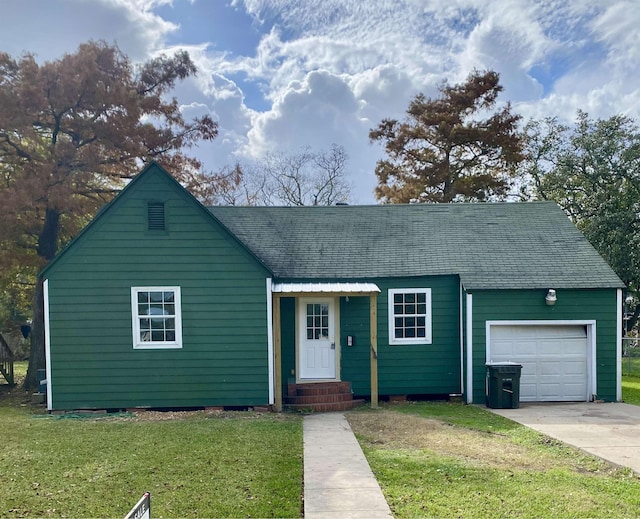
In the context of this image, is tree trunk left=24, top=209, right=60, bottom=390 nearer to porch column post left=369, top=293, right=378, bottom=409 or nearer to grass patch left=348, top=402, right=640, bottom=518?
porch column post left=369, top=293, right=378, bottom=409

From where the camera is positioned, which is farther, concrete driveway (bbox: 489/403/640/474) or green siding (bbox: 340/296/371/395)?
green siding (bbox: 340/296/371/395)

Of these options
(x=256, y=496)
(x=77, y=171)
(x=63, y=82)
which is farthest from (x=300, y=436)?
(x=63, y=82)

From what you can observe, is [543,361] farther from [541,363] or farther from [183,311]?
[183,311]

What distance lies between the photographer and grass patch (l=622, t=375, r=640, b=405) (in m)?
12.0

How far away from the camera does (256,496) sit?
5.27 metres

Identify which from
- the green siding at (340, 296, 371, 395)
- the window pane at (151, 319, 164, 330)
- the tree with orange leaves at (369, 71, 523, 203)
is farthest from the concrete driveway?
the tree with orange leaves at (369, 71, 523, 203)

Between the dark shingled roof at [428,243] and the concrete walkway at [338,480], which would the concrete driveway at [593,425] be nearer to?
the dark shingled roof at [428,243]

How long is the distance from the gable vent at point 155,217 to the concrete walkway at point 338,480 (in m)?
5.47

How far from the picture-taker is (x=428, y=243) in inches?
511

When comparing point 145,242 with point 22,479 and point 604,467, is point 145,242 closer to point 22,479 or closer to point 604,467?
point 22,479

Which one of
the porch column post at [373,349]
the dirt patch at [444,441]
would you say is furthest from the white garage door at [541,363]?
the dirt patch at [444,441]

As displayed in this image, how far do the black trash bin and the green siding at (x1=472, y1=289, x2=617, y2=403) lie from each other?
64cm

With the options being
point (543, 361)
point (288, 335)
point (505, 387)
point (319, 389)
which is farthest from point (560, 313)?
point (288, 335)

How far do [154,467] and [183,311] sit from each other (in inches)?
187
